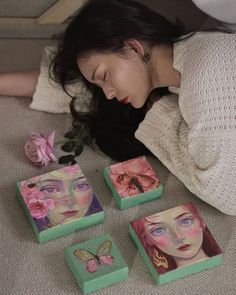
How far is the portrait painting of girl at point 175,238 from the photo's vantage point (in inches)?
41.4

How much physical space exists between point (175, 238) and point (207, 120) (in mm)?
258

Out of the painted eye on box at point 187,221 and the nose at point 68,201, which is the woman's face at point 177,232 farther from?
the nose at point 68,201

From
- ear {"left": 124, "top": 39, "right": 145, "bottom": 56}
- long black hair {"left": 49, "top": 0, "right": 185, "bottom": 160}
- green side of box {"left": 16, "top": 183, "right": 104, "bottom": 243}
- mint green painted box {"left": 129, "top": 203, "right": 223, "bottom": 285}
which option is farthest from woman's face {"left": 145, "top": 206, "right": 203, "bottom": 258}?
ear {"left": 124, "top": 39, "right": 145, "bottom": 56}

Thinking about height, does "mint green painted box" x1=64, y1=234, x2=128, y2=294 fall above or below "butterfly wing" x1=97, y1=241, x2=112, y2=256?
below

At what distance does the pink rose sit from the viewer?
1256mm

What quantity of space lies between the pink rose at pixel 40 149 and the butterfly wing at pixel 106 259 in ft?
1.04

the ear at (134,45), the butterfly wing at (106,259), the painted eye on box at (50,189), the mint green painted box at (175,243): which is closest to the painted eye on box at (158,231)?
the mint green painted box at (175,243)

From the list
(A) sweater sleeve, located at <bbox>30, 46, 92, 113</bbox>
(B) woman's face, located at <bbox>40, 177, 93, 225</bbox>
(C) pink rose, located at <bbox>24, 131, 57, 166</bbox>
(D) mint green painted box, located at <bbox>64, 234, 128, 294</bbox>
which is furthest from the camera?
(A) sweater sleeve, located at <bbox>30, 46, 92, 113</bbox>

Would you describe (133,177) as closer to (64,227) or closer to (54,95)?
(64,227)

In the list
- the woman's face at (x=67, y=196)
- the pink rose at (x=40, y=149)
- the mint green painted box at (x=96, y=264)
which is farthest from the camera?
the pink rose at (x=40, y=149)

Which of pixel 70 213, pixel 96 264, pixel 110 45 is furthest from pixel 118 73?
pixel 96 264

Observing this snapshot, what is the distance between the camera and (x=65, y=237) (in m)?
1.15

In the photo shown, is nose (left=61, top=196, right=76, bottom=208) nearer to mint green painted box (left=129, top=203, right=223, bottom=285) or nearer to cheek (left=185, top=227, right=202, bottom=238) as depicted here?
mint green painted box (left=129, top=203, right=223, bottom=285)

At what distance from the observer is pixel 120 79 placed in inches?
48.0
